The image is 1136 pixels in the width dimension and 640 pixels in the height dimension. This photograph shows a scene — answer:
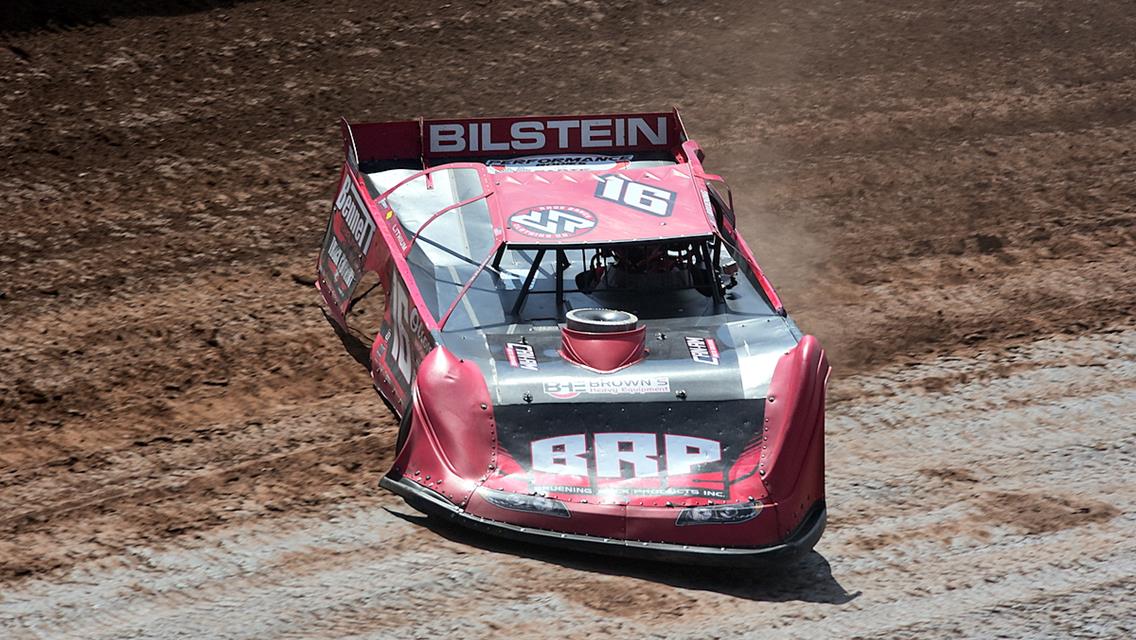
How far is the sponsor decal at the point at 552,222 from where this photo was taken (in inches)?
344

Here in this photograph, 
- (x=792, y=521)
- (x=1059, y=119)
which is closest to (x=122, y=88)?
(x=792, y=521)

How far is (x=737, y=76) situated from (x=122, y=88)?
627 centimetres

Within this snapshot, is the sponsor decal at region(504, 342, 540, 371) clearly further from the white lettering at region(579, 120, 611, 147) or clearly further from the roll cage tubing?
the white lettering at region(579, 120, 611, 147)

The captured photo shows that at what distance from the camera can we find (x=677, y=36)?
1606 centimetres

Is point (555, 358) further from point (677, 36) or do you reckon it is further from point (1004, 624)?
point (677, 36)

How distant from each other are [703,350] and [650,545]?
1.45m

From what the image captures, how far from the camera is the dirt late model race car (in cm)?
756

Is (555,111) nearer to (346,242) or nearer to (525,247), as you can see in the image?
(346,242)

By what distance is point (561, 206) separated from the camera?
29.5ft

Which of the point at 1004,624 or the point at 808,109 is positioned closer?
the point at 1004,624

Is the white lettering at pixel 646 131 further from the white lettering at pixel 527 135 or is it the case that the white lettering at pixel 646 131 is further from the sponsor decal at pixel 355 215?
the sponsor decal at pixel 355 215

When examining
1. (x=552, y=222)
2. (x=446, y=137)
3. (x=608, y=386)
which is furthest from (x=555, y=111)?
(x=608, y=386)

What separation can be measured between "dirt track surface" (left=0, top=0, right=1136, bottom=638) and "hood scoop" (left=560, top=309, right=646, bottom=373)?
1.18m

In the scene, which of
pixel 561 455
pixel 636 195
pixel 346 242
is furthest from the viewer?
pixel 346 242
